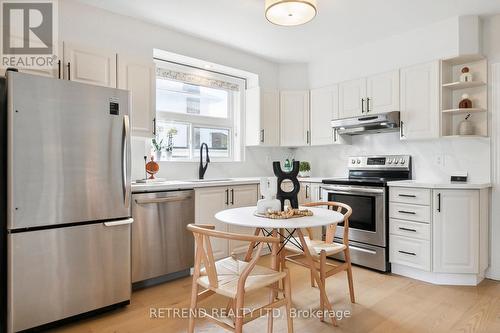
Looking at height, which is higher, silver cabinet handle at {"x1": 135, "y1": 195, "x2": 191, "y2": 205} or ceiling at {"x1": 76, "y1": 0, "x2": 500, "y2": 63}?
ceiling at {"x1": 76, "y1": 0, "x2": 500, "y2": 63}

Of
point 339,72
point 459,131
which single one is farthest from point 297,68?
point 459,131

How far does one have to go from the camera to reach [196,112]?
3.96 meters

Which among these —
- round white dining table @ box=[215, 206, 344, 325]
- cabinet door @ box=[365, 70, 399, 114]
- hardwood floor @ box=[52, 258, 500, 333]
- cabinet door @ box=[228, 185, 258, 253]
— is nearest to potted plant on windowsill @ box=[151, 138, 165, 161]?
cabinet door @ box=[228, 185, 258, 253]

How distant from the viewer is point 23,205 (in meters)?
1.92

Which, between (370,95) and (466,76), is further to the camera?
(370,95)

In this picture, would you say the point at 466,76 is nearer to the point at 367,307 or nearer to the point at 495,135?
the point at 495,135

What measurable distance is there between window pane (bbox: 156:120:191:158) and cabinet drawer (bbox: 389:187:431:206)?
2.40m

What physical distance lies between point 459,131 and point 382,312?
6.73 ft

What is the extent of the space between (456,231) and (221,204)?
90.1 inches

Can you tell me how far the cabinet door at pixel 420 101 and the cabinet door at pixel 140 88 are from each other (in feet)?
8.83

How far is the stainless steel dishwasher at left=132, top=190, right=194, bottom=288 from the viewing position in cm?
270

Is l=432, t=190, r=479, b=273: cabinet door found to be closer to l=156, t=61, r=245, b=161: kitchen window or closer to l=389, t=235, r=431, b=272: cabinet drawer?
l=389, t=235, r=431, b=272: cabinet drawer

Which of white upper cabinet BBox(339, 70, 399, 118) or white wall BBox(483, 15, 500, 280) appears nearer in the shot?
white wall BBox(483, 15, 500, 280)

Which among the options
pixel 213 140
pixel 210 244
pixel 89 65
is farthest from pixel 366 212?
pixel 89 65
